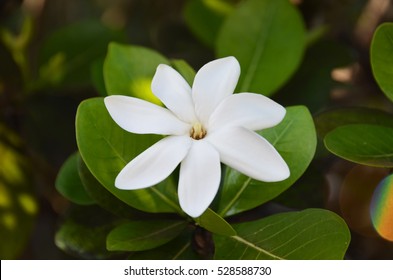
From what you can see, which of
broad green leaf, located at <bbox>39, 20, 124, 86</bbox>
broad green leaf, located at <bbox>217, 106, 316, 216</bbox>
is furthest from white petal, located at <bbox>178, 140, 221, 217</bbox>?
broad green leaf, located at <bbox>39, 20, 124, 86</bbox>

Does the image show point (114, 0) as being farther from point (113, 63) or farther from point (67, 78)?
point (113, 63)

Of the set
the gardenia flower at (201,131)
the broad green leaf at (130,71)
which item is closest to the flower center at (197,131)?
the gardenia flower at (201,131)

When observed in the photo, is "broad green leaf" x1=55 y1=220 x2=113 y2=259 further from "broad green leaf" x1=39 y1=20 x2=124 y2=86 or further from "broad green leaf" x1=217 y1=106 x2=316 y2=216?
"broad green leaf" x1=39 y1=20 x2=124 y2=86

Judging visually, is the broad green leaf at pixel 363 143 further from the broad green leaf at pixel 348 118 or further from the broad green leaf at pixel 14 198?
the broad green leaf at pixel 14 198

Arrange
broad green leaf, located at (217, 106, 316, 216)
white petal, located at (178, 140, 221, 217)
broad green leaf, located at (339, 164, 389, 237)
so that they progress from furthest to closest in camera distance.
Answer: broad green leaf, located at (339, 164, 389, 237), broad green leaf, located at (217, 106, 316, 216), white petal, located at (178, 140, 221, 217)

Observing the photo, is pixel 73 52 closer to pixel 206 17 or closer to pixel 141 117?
pixel 206 17

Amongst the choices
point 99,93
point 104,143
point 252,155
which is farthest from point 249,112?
point 99,93
